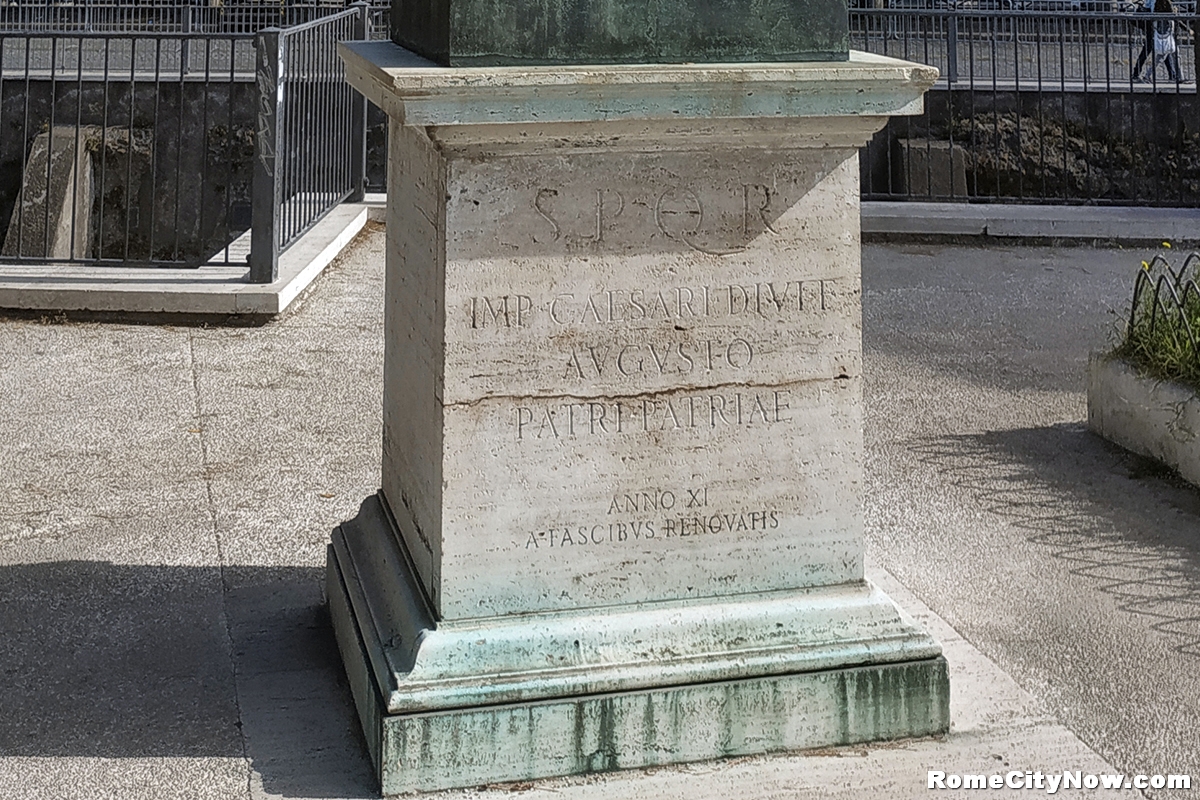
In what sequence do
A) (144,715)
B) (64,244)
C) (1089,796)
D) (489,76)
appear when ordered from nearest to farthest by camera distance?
(489,76) < (1089,796) < (144,715) < (64,244)

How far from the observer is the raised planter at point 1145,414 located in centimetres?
593

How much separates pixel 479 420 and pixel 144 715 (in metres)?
1.20

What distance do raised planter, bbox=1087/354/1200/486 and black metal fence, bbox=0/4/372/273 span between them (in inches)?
200

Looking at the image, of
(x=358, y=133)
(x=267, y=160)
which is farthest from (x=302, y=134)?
(x=358, y=133)

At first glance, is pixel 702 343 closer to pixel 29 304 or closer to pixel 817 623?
pixel 817 623

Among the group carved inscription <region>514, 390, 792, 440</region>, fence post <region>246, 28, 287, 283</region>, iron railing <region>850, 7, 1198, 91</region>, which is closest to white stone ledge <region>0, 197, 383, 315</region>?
fence post <region>246, 28, 287, 283</region>

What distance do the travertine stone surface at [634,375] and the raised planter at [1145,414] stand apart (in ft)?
8.68

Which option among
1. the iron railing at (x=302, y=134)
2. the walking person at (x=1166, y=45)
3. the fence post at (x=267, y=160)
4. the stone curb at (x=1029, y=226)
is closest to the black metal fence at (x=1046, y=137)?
the walking person at (x=1166, y=45)

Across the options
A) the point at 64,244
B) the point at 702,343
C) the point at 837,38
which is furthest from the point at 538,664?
the point at 64,244

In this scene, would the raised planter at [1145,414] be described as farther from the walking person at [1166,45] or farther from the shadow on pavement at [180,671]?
the walking person at [1166,45]

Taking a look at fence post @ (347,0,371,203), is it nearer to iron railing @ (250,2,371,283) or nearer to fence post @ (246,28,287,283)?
iron railing @ (250,2,371,283)

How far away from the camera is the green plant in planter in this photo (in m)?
6.10

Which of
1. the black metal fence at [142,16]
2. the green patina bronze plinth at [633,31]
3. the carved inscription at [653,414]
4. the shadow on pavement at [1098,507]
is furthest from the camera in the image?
the black metal fence at [142,16]

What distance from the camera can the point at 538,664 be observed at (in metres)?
3.55
